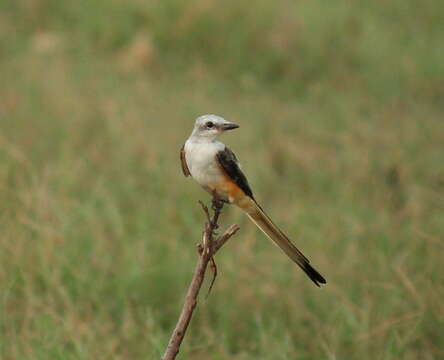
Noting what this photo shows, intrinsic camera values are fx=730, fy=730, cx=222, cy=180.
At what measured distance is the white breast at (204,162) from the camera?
7.75 ft

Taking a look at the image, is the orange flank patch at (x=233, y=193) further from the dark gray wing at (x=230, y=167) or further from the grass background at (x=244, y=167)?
the grass background at (x=244, y=167)

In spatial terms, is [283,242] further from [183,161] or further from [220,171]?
[183,161]

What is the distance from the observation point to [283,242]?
2.42 meters

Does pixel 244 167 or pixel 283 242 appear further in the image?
pixel 244 167

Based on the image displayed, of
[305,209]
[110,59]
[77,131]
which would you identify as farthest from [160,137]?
[110,59]

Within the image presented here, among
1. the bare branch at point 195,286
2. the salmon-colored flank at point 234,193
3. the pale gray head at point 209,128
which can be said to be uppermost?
the pale gray head at point 209,128

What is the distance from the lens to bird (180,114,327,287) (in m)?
2.36

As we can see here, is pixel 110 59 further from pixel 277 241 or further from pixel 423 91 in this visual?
pixel 277 241

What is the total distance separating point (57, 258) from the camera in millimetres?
4012

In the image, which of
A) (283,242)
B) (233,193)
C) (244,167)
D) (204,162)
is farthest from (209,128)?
(244,167)

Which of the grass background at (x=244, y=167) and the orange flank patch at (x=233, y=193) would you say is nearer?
the orange flank patch at (x=233, y=193)

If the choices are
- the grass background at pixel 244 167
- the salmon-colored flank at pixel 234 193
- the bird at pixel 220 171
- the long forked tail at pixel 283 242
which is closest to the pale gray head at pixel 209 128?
the bird at pixel 220 171

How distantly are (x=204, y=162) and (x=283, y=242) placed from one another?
0.37 meters

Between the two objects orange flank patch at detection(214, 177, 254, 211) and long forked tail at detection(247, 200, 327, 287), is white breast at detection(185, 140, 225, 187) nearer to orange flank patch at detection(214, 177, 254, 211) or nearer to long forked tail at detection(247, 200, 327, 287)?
orange flank patch at detection(214, 177, 254, 211)
